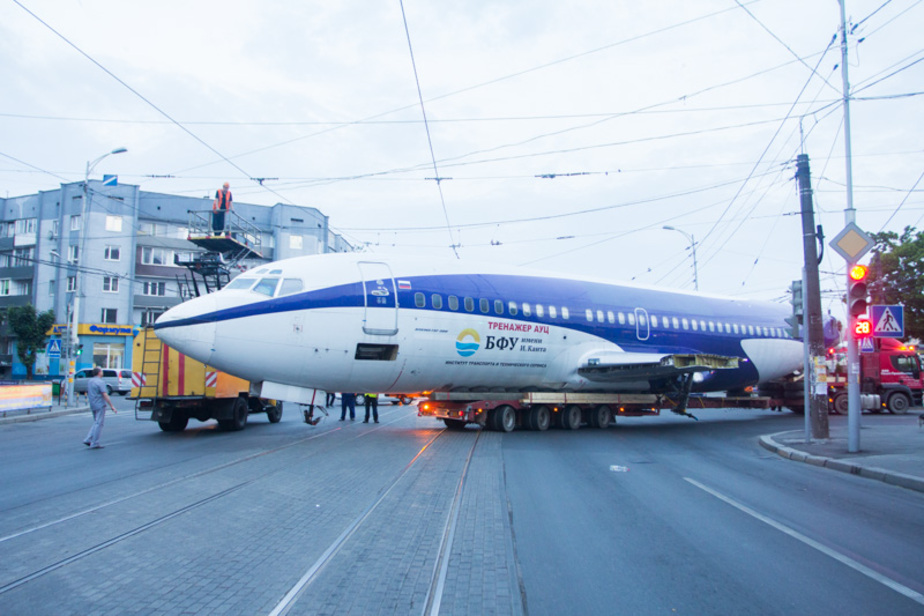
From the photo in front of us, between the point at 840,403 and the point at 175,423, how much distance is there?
25675 mm

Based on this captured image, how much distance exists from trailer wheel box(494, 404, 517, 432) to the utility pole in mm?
→ 7509

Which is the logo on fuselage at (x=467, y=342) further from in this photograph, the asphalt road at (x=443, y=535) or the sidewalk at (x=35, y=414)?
the sidewalk at (x=35, y=414)

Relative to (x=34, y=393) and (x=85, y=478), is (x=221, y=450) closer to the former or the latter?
(x=85, y=478)

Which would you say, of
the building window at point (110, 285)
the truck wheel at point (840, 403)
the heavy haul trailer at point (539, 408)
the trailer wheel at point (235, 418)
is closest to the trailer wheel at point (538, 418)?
the heavy haul trailer at point (539, 408)

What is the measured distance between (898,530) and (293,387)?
437 inches

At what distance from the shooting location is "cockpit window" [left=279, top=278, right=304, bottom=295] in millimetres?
13664

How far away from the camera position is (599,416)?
20.0m

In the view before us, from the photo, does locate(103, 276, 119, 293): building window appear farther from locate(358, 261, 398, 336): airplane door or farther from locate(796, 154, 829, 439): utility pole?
locate(796, 154, 829, 439): utility pole

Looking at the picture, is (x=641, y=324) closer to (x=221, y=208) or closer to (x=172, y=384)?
(x=172, y=384)

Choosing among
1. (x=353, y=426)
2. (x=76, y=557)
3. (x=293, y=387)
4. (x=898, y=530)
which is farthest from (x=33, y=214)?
(x=898, y=530)

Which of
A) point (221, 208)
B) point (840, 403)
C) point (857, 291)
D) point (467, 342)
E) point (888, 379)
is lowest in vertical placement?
point (840, 403)

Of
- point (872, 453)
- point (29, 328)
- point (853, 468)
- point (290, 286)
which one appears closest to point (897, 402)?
point (872, 453)

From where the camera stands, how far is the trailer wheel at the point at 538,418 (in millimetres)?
18297

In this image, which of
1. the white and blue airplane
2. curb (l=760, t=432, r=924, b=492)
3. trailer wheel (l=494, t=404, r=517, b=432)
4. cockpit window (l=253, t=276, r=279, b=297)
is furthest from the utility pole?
cockpit window (l=253, t=276, r=279, b=297)
